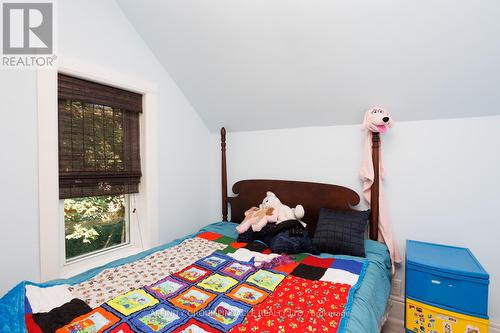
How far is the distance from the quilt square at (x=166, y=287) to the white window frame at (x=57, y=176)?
791 millimetres

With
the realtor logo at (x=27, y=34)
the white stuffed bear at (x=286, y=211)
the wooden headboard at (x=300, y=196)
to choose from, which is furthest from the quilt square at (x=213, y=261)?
the realtor logo at (x=27, y=34)

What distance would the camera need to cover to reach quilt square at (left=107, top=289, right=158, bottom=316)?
118cm

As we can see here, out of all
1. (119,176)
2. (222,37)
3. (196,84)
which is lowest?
(119,176)

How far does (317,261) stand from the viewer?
1770 mm

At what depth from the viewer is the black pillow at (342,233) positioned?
186 centimetres

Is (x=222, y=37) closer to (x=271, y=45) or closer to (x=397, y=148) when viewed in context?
(x=271, y=45)

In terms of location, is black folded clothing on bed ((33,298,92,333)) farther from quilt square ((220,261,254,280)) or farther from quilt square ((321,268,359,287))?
quilt square ((321,268,359,287))

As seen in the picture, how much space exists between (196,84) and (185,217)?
140 centimetres

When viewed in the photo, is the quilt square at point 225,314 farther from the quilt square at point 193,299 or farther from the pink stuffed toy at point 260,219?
the pink stuffed toy at point 260,219

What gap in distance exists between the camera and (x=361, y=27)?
1581mm

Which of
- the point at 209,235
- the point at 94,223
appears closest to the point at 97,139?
the point at 94,223

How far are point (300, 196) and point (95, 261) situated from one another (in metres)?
1.85

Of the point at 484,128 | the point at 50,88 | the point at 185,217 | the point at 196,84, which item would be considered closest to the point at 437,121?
the point at 484,128

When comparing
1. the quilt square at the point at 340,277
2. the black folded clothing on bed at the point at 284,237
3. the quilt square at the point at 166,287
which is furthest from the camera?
the black folded clothing on bed at the point at 284,237
